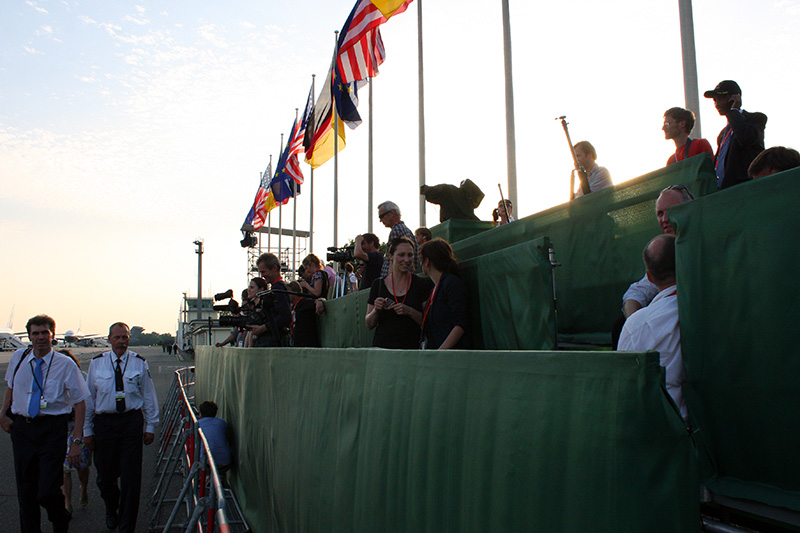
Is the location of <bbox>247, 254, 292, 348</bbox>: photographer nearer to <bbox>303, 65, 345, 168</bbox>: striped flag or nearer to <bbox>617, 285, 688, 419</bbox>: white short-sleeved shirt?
<bbox>617, 285, 688, 419</bbox>: white short-sleeved shirt

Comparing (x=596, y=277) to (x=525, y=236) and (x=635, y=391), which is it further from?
(x=635, y=391)

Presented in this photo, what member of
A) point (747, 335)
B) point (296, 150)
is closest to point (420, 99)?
point (296, 150)

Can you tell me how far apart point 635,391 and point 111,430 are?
21.2ft

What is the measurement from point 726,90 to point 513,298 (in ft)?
7.04

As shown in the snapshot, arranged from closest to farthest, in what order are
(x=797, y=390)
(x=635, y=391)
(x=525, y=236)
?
1. (x=635, y=391)
2. (x=797, y=390)
3. (x=525, y=236)

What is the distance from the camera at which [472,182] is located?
26.3 ft

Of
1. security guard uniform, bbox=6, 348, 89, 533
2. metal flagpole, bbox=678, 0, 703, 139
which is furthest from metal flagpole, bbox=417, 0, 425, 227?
security guard uniform, bbox=6, 348, 89, 533

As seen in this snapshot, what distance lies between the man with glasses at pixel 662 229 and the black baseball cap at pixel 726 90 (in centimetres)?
135

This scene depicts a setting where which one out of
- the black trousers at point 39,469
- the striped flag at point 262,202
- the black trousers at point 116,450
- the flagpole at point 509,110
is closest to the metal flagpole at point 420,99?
the flagpole at point 509,110

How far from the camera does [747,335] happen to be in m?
2.37

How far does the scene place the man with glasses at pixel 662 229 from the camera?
3502mm

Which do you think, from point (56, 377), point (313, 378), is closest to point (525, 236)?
point (313, 378)

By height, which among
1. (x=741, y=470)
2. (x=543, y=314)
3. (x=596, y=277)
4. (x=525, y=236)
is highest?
(x=525, y=236)

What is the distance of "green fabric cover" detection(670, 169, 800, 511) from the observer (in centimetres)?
222
